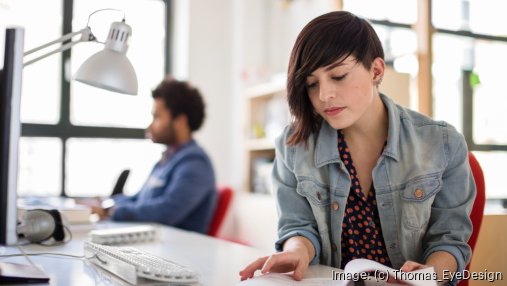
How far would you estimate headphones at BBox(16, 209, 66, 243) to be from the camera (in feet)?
4.61

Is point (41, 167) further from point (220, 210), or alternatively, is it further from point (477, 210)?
point (477, 210)

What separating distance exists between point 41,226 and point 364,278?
0.95 metres

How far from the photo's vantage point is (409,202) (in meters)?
1.17

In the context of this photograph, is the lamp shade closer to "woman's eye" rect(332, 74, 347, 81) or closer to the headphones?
the headphones

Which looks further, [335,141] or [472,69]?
[472,69]

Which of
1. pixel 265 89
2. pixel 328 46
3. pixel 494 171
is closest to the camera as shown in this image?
pixel 328 46

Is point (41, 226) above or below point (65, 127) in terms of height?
below

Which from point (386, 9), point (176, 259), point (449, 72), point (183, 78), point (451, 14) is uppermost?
point (386, 9)

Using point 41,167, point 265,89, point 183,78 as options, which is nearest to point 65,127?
point 41,167

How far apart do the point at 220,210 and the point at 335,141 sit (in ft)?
3.83

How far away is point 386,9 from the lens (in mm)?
2766

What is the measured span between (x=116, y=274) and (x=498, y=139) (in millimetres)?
1775

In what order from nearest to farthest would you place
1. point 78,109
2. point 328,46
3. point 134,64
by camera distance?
point 328,46
point 78,109
point 134,64

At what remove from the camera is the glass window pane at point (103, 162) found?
346cm
